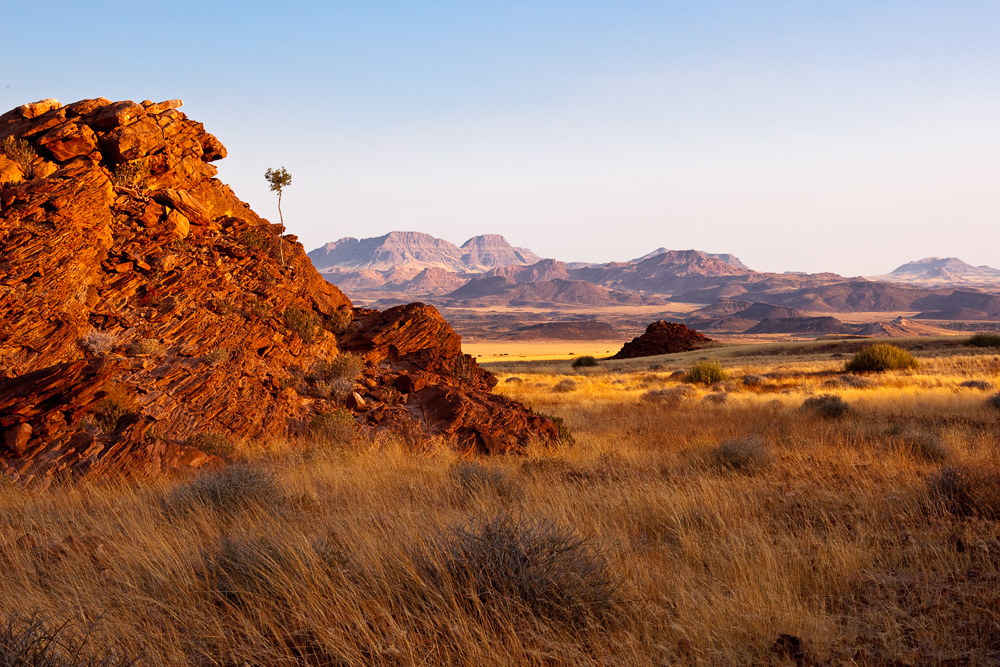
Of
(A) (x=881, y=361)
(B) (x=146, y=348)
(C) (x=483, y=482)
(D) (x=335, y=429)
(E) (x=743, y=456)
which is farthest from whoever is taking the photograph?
(A) (x=881, y=361)

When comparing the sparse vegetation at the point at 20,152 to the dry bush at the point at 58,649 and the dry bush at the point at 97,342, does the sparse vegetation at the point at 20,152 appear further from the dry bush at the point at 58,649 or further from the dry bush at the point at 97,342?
the dry bush at the point at 58,649

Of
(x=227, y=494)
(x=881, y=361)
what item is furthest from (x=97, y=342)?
(x=881, y=361)

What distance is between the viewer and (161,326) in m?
10.8

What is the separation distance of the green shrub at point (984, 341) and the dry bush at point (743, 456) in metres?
36.9

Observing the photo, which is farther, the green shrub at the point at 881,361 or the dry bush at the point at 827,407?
the green shrub at the point at 881,361

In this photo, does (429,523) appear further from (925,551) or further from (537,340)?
(537,340)

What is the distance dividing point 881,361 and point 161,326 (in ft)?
95.3

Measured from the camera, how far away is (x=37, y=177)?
456 inches

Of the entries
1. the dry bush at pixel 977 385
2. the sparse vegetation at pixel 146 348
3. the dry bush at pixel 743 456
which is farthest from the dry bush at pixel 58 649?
the dry bush at pixel 977 385

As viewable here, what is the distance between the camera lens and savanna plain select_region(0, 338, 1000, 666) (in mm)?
3299

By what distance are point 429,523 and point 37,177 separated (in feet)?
39.3

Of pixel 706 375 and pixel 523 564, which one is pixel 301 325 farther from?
pixel 706 375

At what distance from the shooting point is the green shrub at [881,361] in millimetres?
26203

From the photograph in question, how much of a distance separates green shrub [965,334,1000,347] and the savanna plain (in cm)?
3454
